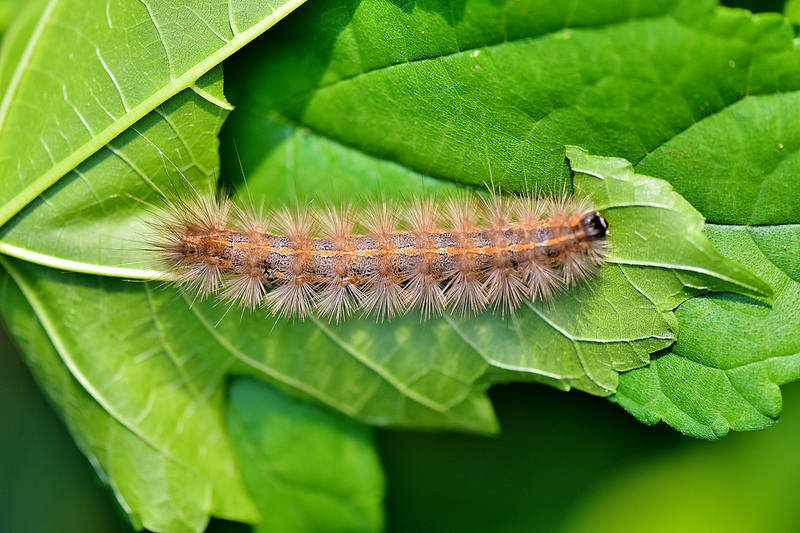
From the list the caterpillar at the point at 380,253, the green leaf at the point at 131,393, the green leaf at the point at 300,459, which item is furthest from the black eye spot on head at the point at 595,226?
the green leaf at the point at 131,393

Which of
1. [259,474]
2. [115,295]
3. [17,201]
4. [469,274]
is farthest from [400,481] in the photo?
[17,201]

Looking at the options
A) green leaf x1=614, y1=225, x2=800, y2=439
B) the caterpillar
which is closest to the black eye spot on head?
the caterpillar

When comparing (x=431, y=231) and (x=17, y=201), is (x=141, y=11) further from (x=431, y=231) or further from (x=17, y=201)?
(x=431, y=231)

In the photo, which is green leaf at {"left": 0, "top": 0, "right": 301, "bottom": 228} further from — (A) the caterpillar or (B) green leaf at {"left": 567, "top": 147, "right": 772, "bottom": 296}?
(B) green leaf at {"left": 567, "top": 147, "right": 772, "bottom": 296}

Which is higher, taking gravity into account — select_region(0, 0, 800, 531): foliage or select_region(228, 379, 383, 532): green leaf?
select_region(0, 0, 800, 531): foliage

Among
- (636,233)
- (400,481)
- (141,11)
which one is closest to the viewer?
(636,233)

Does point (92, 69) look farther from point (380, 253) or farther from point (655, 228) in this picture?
point (655, 228)

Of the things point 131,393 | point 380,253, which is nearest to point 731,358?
point 380,253
